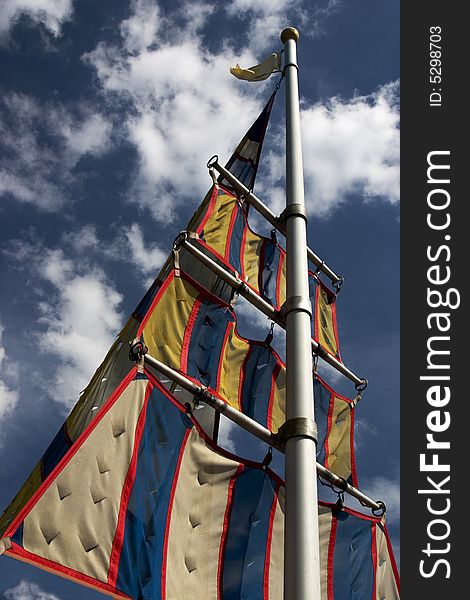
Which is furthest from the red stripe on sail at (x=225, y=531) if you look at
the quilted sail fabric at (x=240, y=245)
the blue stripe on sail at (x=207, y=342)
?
the quilted sail fabric at (x=240, y=245)

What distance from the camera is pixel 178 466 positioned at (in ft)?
19.6

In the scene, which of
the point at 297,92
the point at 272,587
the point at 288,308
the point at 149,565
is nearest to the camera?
the point at 149,565

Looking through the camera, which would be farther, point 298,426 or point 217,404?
point 217,404

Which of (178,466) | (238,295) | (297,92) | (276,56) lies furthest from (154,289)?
(276,56)

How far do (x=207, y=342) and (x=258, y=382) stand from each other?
3.25 feet

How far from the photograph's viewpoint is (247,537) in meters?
6.40

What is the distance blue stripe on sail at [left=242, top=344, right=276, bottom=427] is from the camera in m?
8.03

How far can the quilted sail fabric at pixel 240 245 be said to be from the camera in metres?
8.46

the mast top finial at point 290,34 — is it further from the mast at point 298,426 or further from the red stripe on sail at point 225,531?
the red stripe on sail at point 225,531

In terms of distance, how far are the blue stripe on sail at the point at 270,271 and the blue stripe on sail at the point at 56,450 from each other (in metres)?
3.21

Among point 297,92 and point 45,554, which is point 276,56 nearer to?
point 297,92

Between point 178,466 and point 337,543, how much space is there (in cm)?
280

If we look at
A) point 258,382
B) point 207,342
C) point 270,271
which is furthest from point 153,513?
point 270,271

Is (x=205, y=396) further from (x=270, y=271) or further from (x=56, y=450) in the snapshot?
(x=270, y=271)
